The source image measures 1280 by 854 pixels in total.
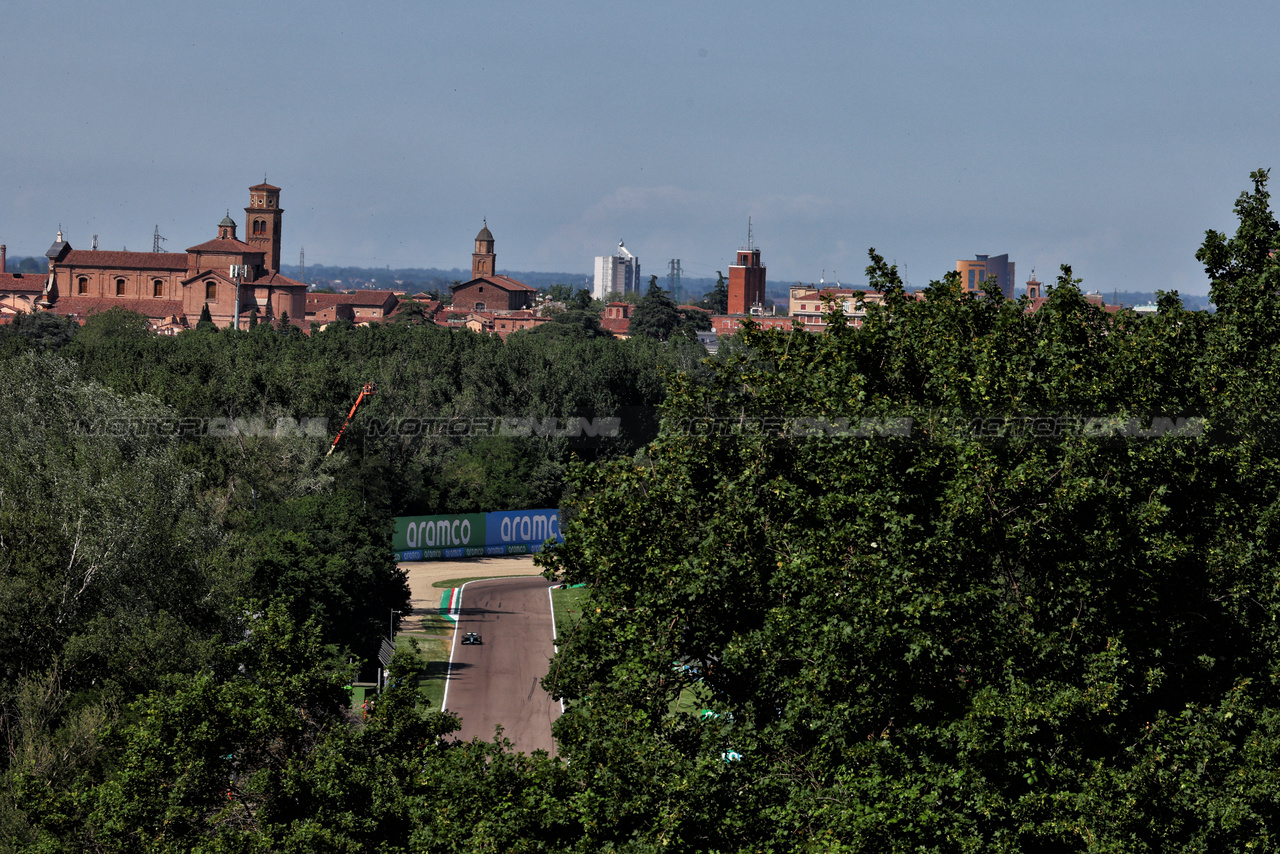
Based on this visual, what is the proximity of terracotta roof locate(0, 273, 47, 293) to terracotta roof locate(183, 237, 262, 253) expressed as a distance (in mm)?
27449

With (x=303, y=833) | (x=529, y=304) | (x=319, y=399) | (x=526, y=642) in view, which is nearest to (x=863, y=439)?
(x=303, y=833)

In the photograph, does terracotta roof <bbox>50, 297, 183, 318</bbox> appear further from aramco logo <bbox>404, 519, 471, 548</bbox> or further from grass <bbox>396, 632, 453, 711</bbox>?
grass <bbox>396, 632, 453, 711</bbox>

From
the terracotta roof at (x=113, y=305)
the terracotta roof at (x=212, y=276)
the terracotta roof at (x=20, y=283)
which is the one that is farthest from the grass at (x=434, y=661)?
the terracotta roof at (x=20, y=283)

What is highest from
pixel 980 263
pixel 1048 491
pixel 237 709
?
pixel 980 263

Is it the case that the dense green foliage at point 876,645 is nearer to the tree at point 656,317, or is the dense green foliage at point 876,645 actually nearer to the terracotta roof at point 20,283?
the tree at point 656,317

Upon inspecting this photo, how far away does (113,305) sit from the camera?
133m

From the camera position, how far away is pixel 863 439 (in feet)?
48.8

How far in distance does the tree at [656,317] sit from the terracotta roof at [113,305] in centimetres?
4928

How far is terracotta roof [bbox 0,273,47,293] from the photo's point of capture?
151750 mm

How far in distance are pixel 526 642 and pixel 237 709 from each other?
30.9 m

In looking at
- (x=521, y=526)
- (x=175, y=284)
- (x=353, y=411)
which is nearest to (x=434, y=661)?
(x=353, y=411)

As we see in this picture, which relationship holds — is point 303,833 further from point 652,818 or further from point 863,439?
point 863,439

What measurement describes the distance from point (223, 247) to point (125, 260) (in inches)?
440

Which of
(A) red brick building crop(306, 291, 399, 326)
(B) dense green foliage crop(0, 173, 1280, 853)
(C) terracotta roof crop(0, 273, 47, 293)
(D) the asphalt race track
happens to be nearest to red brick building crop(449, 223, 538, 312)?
(A) red brick building crop(306, 291, 399, 326)
